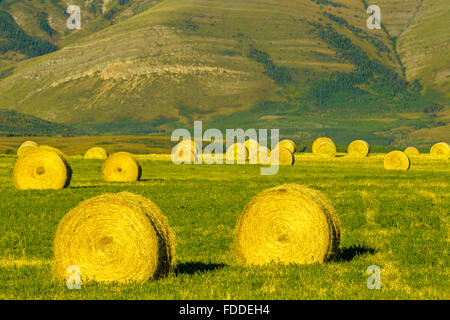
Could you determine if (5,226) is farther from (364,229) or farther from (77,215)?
(364,229)

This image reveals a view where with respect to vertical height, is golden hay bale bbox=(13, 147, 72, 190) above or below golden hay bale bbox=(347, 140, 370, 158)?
below

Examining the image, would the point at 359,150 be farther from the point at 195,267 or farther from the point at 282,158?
the point at 195,267

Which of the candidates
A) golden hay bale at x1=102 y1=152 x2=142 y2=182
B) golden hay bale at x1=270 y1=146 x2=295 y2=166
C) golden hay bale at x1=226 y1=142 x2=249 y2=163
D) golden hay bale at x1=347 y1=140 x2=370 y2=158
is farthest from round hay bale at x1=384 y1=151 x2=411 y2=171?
golden hay bale at x1=102 y1=152 x2=142 y2=182

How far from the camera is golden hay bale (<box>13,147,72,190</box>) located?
110 feet

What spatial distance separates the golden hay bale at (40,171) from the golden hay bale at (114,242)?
770 inches

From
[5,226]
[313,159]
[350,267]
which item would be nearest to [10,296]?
[350,267]

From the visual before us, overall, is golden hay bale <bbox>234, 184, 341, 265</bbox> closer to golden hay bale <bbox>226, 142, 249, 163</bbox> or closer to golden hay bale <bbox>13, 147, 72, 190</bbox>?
golden hay bale <bbox>13, 147, 72, 190</bbox>

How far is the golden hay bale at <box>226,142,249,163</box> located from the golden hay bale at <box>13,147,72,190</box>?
95.5 ft

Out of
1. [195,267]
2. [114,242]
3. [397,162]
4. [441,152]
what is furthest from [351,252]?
[441,152]

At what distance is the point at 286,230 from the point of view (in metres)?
16.1

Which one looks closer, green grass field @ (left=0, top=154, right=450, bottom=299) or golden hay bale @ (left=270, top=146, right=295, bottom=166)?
green grass field @ (left=0, top=154, right=450, bottom=299)

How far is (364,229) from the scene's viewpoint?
2328 cm

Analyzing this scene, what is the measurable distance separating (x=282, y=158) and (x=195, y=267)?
135 ft
